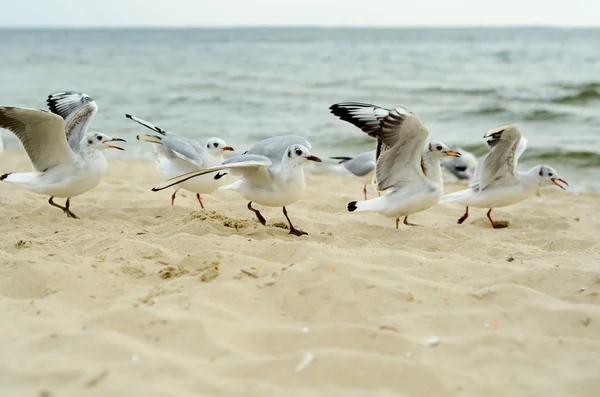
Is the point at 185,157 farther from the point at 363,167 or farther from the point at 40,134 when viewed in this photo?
the point at 363,167

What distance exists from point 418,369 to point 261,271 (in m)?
1.19

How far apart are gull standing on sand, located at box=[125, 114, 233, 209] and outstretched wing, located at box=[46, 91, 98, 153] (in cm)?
45

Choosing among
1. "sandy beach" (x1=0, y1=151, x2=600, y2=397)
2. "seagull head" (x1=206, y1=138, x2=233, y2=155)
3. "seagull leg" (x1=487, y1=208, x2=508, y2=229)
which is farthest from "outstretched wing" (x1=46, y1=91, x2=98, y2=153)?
"seagull leg" (x1=487, y1=208, x2=508, y2=229)

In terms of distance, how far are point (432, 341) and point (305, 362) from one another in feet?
1.97

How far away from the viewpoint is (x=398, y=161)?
5309 millimetres

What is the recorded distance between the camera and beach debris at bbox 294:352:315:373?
266 cm

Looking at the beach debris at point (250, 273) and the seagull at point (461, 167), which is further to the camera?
the seagull at point (461, 167)

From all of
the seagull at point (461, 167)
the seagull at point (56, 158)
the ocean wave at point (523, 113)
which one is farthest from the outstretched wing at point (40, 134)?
the ocean wave at point (523, 113)

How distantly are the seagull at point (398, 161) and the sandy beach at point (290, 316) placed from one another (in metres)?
0.42

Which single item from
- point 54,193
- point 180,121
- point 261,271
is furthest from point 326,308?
point 180,121

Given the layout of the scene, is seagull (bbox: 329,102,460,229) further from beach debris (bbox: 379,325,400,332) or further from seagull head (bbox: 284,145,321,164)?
beach debris (bbox: 379,325,400,332)

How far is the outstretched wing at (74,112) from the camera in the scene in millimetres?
6223

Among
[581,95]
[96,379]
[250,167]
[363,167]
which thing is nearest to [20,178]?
[250,167]

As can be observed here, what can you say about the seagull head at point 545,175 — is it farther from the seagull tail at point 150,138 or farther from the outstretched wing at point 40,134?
the outstretched wing at point 40,134
